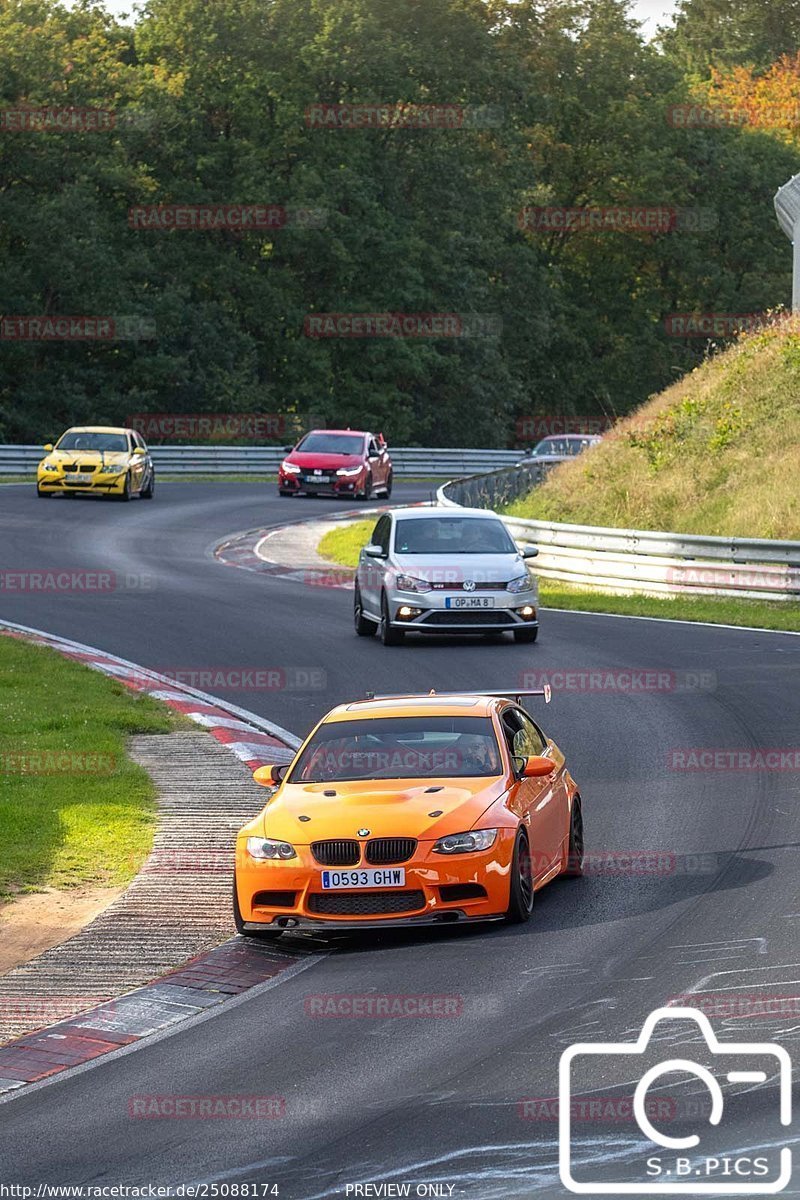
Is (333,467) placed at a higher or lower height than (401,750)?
lower

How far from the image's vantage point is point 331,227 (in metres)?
68.2

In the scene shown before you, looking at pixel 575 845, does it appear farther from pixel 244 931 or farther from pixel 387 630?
pixel 387 630

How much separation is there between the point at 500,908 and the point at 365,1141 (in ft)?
12.8

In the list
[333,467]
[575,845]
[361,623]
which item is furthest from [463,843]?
[333,467]

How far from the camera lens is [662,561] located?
29.0 meters

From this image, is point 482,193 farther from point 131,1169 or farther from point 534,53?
point 131,1169

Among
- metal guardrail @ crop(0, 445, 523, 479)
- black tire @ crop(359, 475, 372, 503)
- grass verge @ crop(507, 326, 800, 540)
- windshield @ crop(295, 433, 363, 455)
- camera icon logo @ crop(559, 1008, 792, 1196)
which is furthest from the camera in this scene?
metal guardrail @ crop(0, 445, 523, 479)

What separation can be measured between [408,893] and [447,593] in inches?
510

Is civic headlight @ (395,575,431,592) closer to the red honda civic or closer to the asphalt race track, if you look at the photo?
the asphalt race track

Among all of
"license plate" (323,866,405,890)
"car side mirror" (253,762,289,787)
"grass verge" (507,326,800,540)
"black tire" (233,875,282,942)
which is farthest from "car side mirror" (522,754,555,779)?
"grass verge" (507,326,800,540)

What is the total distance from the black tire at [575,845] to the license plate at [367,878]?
1.83 meters

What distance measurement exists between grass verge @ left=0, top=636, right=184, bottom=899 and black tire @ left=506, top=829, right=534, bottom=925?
282 centimetres

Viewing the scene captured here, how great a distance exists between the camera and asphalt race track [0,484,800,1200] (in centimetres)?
702

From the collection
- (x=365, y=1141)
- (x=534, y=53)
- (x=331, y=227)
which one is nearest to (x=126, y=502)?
(x=331, y=227)
